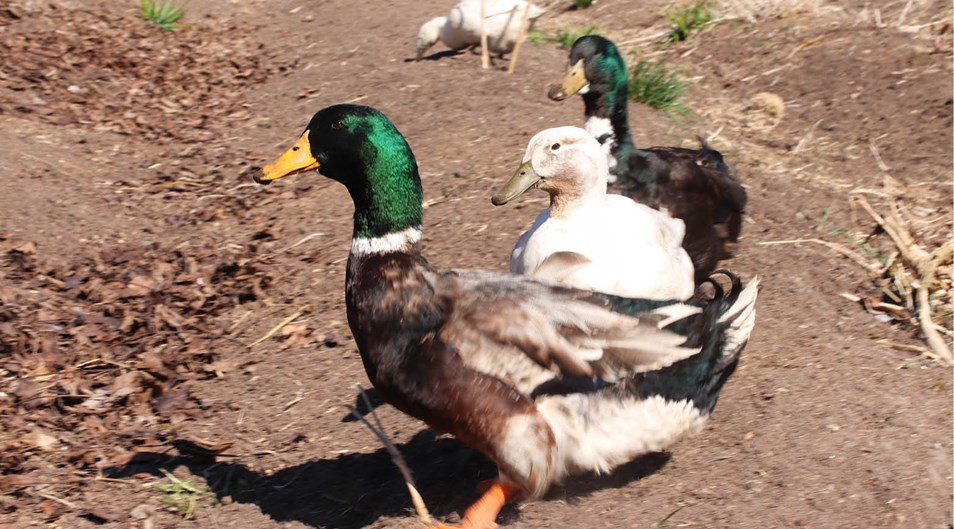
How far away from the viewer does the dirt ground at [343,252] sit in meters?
3.86

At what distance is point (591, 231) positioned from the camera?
3.95 metres

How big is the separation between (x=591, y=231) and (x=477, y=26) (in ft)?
14.1

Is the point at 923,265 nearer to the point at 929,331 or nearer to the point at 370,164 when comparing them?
the point at 929,331

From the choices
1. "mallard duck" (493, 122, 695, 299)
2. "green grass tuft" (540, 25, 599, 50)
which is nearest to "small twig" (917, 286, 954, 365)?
"mallard duck" (493, 122, 695, 299)

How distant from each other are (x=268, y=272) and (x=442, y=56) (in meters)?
3.34

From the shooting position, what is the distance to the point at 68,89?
8234 mm

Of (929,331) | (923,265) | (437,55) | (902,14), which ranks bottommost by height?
(929,331)

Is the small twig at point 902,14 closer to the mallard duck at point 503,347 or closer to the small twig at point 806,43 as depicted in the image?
the small twig at point 806,43

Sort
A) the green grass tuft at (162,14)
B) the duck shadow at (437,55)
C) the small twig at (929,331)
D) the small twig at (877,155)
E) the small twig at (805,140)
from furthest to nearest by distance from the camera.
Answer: the green grass tuft at (162,14), the duck shadow at (437,55), the small twig at (805,140), the small twig at (877,155), the small twig at (929,331)

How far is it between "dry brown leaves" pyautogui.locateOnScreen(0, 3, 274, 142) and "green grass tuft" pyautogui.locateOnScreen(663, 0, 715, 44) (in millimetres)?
3566

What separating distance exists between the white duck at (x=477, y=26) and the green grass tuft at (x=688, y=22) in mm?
1735

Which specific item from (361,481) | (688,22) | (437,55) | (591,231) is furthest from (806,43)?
(361,481)

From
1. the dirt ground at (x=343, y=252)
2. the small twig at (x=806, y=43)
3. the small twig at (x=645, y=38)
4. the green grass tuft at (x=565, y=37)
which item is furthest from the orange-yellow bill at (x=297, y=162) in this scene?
the small twig at (x=645, y=38)

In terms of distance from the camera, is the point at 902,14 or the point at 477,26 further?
the point at 902,14
